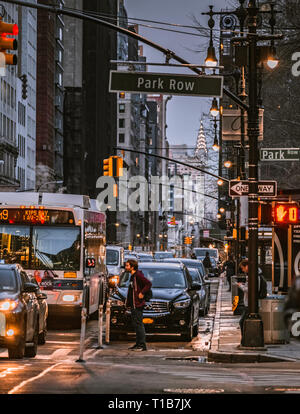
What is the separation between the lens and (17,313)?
16.6 m

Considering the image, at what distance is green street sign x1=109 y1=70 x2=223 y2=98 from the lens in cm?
1725

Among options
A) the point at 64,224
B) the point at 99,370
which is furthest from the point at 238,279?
the point at 99,370

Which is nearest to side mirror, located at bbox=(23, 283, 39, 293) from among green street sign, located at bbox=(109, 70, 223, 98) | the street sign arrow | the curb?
the curb

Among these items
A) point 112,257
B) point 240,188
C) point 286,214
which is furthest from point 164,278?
point 112,257

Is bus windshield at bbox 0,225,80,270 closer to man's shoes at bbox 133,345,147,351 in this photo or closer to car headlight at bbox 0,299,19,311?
man's shoes at bbox 133,345,147,351

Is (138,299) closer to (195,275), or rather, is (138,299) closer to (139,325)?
(139,325)

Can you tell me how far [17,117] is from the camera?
103m

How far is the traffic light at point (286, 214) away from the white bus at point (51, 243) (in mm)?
6860

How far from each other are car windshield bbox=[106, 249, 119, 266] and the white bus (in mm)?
15085

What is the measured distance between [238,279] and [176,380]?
21695mm

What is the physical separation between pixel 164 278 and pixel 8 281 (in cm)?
722

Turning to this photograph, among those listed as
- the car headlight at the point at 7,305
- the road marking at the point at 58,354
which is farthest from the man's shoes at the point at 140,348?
the car headlight at the point at 7,305
